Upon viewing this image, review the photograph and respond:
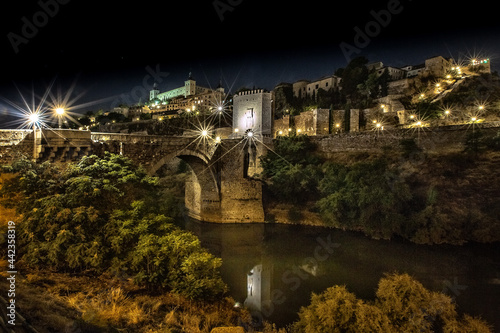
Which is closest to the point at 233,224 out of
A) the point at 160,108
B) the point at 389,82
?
the point at 389,82

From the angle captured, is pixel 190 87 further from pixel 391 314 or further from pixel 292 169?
pixel 391 314

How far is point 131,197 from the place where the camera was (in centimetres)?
1045

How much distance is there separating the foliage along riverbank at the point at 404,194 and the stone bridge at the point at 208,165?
2.20 metres

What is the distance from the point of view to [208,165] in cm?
2031

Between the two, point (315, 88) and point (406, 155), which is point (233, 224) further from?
point (315, 88)

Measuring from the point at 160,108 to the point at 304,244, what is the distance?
2431 inches

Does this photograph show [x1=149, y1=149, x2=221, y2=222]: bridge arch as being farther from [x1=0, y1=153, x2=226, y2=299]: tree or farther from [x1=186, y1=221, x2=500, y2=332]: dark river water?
[x1=0, y1=153, x2=226, y2=299]: tree

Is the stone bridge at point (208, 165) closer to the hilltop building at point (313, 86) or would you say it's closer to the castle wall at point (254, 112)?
the castle wall at point (254, 112)

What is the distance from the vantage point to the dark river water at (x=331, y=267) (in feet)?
35.4

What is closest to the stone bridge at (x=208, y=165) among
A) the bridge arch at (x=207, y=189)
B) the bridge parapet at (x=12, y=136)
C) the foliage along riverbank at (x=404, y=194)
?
the bridge arch at (x=207, y=189)

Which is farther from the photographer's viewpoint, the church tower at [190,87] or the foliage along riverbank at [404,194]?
the church tower at [190,87]

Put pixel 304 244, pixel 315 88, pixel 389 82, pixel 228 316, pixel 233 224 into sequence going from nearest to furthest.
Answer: pixel 228 316 → pixel 304 244 → pixel 233 224 → pixel 389 82 → pixel 315 88

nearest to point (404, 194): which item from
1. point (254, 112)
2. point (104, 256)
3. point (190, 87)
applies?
point (104, 256)

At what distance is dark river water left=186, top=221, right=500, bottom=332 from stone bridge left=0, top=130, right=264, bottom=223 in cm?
207
